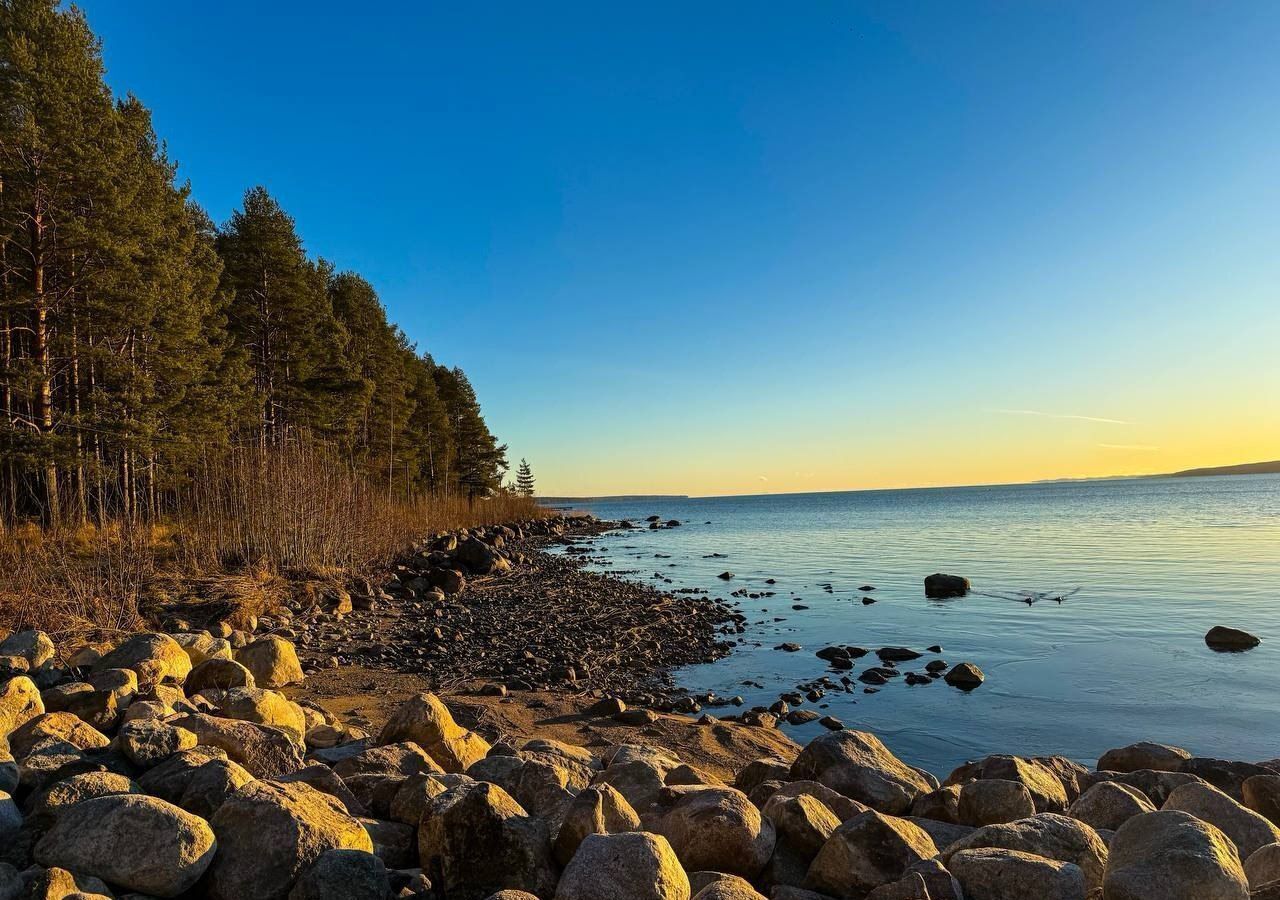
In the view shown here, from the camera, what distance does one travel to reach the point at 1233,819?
4.33 meters

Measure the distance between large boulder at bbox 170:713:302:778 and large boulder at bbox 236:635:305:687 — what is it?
4.12m

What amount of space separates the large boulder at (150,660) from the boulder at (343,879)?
187 inches

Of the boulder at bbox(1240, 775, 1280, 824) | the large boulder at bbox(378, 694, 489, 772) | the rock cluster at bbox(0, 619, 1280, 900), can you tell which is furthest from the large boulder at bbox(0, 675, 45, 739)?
the boulder at bbox(1240, 775, 1280, 824)

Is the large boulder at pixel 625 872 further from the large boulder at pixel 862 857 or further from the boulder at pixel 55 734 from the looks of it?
the boulder at pixel 55 734

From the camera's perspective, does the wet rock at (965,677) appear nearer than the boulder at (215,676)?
No

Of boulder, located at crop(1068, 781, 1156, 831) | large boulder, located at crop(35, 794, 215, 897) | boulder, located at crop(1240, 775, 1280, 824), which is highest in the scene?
large boulder, located at crop(35, 794, 215, 897)

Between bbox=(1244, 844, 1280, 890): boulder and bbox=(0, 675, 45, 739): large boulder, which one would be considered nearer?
bbox=(1244, 844, 1280, 890): boulder

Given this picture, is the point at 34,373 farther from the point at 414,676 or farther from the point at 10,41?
the point at 414,676

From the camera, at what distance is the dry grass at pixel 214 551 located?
1002 centimetres

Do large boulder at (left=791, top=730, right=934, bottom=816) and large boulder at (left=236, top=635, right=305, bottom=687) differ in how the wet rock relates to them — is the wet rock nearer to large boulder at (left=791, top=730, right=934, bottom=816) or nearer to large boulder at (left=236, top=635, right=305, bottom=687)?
large boulder at (left=791, top=730, right=934, bottom=816)

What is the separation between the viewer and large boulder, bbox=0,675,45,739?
5.10 m

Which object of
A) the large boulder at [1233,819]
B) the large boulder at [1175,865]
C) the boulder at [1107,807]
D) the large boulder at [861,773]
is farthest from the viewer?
the large boulder at [861,773]

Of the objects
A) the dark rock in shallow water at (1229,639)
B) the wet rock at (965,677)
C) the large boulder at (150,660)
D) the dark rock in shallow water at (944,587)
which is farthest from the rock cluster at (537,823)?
the dark rock in shallow water at (944,587)

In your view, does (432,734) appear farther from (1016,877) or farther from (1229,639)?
(1229,639)
